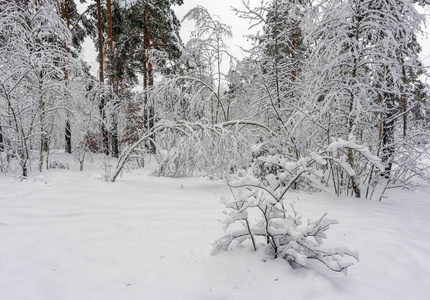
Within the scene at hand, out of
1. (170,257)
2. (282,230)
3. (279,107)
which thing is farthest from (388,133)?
Answer: (170,257)

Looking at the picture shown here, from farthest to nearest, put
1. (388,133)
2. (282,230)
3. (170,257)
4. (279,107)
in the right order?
(279,107)
(388,133)
(170,257)
(282,230)

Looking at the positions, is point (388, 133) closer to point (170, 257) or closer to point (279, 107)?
point (279, 107)

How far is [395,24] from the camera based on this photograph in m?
3.90

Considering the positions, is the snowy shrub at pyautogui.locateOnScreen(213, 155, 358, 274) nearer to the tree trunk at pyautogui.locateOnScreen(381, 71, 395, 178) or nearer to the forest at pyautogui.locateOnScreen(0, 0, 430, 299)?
the forest at pyautogui.locateOnScreen(0, 0, 430, 299)

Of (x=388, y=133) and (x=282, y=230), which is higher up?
(x=388, y=133)

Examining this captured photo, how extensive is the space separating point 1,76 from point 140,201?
471cm

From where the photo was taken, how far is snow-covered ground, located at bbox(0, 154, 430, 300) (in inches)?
60.5

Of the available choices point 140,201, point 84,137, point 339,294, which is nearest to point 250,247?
point 339,294

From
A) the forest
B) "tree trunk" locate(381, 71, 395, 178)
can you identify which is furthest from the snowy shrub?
"tree trunk" locate(381, 71, 395, 178)

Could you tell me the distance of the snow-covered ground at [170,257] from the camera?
1.54m

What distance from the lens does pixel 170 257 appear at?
1.92m

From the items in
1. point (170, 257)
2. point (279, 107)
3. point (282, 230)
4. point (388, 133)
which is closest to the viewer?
point (282, 230)

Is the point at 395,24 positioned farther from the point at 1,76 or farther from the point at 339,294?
the point at 1,76

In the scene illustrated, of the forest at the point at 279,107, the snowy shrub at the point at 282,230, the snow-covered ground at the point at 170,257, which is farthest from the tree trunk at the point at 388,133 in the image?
the snowy shrub at the point at 282,230
